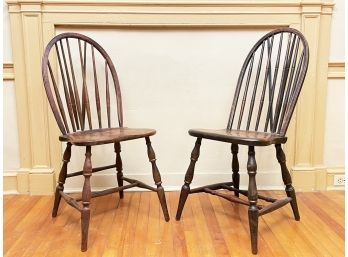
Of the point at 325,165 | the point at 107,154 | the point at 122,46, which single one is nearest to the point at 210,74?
the point at 122,46

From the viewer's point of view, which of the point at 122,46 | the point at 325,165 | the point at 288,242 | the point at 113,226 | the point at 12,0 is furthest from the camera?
the point at 325,165

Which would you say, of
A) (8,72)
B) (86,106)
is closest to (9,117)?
(8,72)

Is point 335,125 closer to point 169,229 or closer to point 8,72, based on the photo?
point 169,229

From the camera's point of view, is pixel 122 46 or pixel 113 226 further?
pixel 122 46

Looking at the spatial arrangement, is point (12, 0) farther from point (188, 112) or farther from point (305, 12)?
point (305, 12)

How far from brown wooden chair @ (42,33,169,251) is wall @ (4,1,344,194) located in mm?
113

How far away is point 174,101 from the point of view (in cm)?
199

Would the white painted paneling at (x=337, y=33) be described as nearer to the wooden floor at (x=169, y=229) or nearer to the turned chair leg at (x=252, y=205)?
the wooden floor at (x=169, y=229)

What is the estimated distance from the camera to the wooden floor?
4.38 feet

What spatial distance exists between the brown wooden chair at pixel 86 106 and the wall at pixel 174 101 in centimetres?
11

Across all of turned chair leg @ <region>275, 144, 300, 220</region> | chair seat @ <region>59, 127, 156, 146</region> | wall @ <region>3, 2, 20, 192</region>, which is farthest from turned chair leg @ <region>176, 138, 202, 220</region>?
wall @ <region>3, 2, 20, 192</region>

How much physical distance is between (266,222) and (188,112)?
80 centimetres

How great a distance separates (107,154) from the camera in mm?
2025

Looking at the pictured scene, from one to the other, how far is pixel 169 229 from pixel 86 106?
0.79m
